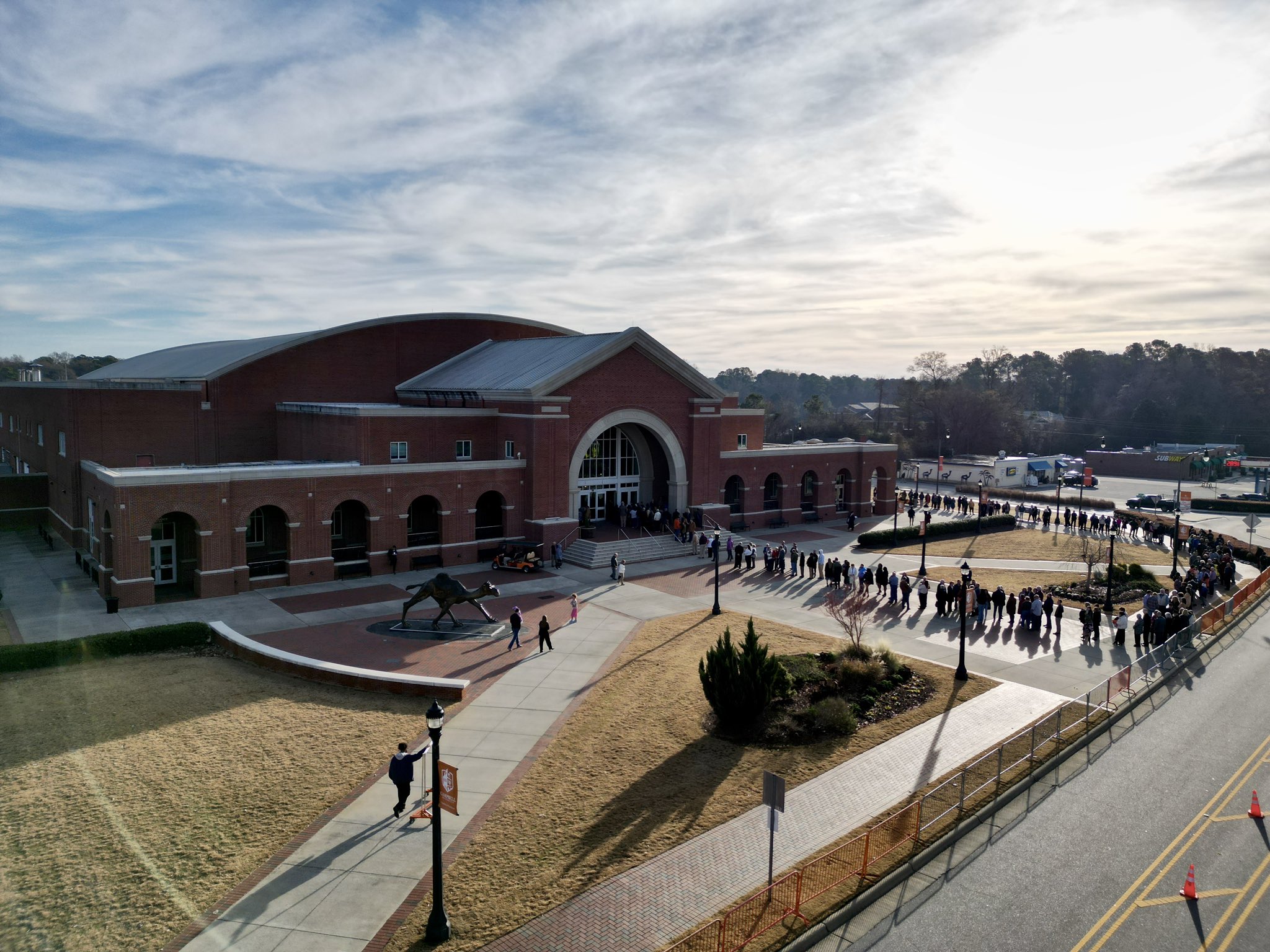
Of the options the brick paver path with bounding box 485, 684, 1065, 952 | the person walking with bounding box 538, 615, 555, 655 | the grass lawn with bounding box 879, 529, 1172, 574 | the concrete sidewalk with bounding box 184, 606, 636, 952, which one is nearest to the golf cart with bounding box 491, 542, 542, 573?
the person walking with bounding box 538, 615, 555, 655

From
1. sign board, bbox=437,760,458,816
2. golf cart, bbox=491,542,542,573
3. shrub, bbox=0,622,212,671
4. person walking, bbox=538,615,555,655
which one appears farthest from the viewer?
golf cart, bbox=491,542,542,573

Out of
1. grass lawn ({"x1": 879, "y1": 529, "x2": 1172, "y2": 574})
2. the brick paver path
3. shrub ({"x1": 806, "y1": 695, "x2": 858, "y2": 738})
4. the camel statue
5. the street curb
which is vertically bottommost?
the street curb

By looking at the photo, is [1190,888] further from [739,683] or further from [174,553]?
[174,553]

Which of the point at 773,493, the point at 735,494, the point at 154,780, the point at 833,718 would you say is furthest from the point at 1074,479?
the point at 154,780

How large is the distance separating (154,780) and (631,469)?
32.4 m

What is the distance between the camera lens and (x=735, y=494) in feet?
164

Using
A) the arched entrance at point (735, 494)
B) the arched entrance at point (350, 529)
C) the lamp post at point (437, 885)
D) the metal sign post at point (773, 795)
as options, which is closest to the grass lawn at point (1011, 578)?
the arched entrance at point (735, 494)

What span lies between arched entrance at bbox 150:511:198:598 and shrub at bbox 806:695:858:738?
25266mm

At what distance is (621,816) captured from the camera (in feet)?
49.4

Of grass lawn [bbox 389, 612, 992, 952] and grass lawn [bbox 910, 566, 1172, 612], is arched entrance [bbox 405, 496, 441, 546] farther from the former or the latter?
grass lawn [bbox 910, 566, 1172, 612]

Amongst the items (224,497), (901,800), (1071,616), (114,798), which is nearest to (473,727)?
(114,798)

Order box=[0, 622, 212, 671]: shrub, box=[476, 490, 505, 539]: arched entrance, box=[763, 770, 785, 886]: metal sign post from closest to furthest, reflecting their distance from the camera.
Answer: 1. box=[763, 770, 785, 886]: metal sign post
2. box=[0, 622, 212, 671]: shrub
3. box=[476, 490, 505, 539]: arched entrance

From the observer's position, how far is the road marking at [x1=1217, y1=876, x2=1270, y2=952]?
1227 centimetres

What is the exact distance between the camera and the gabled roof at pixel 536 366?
4059 cm
